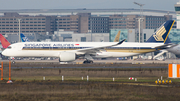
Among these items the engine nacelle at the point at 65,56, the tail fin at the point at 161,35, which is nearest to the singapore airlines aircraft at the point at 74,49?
the engine nacelle at the point at 65,56

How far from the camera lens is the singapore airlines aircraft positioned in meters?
67.9

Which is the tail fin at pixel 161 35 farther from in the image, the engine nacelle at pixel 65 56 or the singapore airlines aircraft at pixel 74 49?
the engine nacelle at pixel 65 56

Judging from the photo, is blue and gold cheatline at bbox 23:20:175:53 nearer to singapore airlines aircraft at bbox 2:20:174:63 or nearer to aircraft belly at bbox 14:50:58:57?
singapore airlines aircraft at bbox 2:20:174:63

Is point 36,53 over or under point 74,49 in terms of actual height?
under

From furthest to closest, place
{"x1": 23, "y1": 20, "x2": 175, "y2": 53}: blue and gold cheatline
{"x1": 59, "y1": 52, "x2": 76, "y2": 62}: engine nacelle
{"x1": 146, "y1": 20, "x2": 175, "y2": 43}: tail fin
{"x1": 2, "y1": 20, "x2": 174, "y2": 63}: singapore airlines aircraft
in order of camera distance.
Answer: {"x1": 146, "y1": 20, "x2": 175, "y2": 43}: tail fin → {"x1": 23, "y1": 20, "x2": 175, "y2": 53}: blue and gold cheatline → {"x1": 2, "y1": 20, "x2": 174, "y2": 63}: singapore airlines aircraft → {"x1": 59, "y1": 52, "x2": 76, "y2": 62}: engine nacelle

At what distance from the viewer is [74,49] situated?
228 ft

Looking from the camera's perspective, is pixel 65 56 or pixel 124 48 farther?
pixel 124 48

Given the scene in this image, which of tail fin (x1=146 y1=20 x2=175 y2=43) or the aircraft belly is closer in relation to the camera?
the aircraft belly

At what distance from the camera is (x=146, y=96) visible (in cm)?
2747

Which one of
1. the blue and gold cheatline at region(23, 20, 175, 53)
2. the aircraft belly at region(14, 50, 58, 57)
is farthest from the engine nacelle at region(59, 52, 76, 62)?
the blue and gold cheatline at region(23, 20, 175, 53)

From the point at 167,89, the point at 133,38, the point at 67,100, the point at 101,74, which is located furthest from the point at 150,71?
the point at 133,38

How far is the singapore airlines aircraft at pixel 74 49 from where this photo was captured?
223 feet

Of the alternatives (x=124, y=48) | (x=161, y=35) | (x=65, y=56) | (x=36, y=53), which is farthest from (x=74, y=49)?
(x=161, y=35)

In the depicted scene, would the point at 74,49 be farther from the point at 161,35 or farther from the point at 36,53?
the point at 161,35
